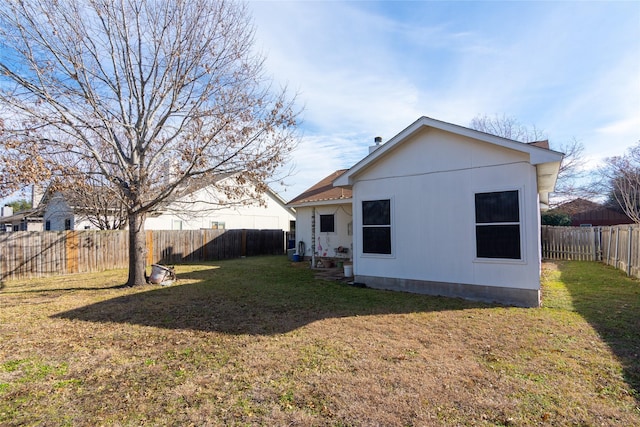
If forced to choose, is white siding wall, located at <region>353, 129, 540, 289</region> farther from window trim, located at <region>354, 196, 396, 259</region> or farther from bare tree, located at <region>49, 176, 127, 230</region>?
bare tree, located at <region>49, 176, 127, 230</region>

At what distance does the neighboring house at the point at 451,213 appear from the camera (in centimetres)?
695

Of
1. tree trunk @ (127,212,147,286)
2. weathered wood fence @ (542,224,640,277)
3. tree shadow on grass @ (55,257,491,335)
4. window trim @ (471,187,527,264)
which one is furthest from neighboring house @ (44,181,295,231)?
weathered wood fence @ (542,224,640,277)

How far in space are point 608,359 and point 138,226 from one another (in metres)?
10.7

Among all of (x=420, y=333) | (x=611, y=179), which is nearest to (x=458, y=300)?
(x=420, y=333)

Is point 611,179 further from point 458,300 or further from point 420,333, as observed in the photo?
point 420,333

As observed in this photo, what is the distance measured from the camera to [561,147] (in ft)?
87.9

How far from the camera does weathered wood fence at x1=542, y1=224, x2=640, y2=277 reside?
1056cm

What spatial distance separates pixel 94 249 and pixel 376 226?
11.2m

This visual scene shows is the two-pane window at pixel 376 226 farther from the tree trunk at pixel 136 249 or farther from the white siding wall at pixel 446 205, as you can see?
the tree trunk at pixel 136 249

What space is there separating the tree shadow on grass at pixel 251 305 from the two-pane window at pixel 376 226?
1176 millimetres

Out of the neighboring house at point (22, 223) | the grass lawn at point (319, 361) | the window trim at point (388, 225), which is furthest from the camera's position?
the neighboring house at point (22, 223)

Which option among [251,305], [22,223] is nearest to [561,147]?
[251,305]

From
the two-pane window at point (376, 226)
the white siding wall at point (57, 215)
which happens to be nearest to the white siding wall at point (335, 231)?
the two-pane window at point (376, 226)

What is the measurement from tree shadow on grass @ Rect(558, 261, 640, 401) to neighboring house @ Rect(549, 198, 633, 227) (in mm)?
21309
